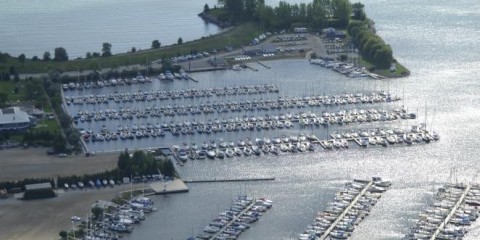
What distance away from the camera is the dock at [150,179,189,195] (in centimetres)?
2380

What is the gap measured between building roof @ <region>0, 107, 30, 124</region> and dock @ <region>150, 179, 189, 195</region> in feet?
15.6

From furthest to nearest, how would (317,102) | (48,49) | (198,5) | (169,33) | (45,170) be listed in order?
1. (198,5)
2. (169,33)
3. (48,49)
4. (317,102)
5. (45,170)

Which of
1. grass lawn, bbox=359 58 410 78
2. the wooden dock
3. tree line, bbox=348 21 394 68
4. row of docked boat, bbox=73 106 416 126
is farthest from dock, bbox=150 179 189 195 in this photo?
tree line, bbox=348 21 394 68

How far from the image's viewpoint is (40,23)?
41.1 meters

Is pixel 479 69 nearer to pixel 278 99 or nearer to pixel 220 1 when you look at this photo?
pixel 278 99

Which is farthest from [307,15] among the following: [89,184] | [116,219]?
[116,219]

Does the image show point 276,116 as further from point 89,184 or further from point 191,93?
point 89,184

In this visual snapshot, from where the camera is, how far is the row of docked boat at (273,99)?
96.5 feet

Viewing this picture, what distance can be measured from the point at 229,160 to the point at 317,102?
4.44 metres

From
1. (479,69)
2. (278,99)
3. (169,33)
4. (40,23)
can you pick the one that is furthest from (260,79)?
(40,23)

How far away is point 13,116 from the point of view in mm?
27781

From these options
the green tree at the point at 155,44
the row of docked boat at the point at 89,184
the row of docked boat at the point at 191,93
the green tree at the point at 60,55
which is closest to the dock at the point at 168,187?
the row of docked boat at the point at 89,184

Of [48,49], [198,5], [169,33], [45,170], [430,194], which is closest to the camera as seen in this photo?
[430,194]

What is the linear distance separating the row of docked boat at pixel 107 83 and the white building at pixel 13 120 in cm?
371
